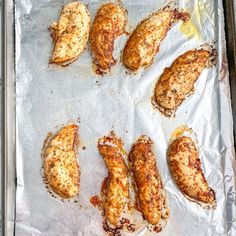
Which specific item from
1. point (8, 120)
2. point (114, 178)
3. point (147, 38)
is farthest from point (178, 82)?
point (8, 120)

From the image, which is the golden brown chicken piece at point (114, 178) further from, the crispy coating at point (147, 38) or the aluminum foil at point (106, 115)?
the crispy coating at point (147, 38)

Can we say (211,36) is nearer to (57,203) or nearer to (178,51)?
(178,51)

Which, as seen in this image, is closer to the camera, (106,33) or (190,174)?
(190,174)

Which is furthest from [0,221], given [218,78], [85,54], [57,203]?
[218,78]

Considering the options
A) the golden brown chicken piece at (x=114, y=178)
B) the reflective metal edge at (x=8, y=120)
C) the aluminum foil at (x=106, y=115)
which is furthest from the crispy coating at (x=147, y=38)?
the reflective metal edge at (x=8, y=120)

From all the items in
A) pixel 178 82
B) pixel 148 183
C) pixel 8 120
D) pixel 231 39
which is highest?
pixel 231 39

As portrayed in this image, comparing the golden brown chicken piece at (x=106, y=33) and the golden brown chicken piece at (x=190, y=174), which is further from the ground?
the golden brown chicken piece at (x=106, y=33)

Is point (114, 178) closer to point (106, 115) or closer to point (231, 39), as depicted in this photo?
point (106, 115)
